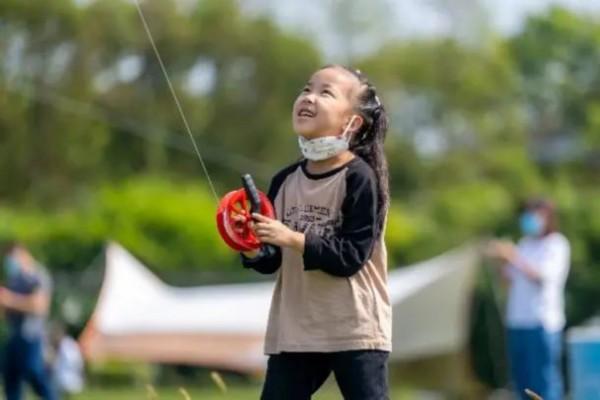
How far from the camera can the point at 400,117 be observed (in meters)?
53.9

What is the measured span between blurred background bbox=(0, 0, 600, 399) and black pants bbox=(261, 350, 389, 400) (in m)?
16.1

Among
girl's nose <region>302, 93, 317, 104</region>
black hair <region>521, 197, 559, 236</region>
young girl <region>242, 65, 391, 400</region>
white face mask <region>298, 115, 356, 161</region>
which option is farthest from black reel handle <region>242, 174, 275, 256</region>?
black hair <region>521, 197, 559, 236</region>

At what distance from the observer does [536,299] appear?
39.3 feet

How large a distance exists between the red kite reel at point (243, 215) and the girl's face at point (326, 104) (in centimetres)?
27

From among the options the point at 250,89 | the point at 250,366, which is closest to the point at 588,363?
the point at 250,366

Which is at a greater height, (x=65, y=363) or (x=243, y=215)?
(x=243, y=215)

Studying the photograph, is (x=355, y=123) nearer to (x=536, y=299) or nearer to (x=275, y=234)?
(x=275, y=234)

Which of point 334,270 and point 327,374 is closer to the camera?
point 334,270

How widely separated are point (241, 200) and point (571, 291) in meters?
19.3

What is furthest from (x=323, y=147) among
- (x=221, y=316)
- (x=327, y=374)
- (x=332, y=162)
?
(x=221, y=316)

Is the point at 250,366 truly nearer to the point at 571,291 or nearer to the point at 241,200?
the point at 571,291

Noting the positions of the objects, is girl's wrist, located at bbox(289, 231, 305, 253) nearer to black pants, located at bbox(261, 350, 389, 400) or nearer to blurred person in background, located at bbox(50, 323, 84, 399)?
black pants, located at bbox(261, 350, 389, 400)

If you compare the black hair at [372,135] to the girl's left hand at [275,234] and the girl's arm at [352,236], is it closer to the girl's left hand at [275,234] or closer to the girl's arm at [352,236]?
the girl's arm at [352,236]

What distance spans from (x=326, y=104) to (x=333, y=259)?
0.54 metres
